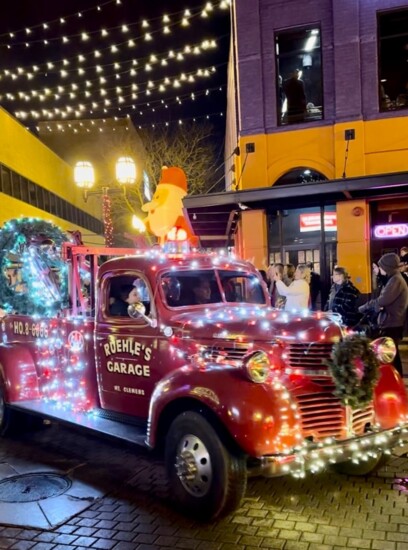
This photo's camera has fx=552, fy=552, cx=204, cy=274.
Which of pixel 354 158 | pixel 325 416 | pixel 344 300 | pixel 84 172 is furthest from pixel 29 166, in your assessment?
pixel 325 416

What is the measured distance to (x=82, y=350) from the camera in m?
5.86

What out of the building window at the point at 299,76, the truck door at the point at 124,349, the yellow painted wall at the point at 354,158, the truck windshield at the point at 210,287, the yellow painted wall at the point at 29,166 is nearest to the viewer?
the truck door at the point at 124,349

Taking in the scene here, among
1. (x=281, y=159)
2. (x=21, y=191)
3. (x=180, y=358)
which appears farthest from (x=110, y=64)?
(x=180, y=358)

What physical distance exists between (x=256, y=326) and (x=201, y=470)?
4.01 feet

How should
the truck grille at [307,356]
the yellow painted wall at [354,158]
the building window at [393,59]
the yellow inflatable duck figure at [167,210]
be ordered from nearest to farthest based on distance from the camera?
the truck grille at [307,356]
the yellow painted wall at [354,158]
the building window at [393,59]
the yellow inflatable duck figure at [167,210]

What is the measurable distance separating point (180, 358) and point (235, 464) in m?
1.14

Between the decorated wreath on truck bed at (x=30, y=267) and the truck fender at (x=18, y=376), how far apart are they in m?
0.68

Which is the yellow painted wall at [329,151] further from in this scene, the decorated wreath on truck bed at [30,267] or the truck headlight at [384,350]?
the truck headlight at [384,350]

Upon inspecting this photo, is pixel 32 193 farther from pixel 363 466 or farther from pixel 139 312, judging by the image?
pixel 363 466

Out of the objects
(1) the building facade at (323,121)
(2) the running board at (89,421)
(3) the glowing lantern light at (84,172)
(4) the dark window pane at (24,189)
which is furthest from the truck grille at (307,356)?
(4) the dark window pane at (24,189)

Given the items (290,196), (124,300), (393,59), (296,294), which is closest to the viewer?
(124,300)

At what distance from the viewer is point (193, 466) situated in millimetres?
4195

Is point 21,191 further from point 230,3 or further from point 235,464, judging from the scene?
point 235,464

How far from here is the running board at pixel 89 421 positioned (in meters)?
4.88
